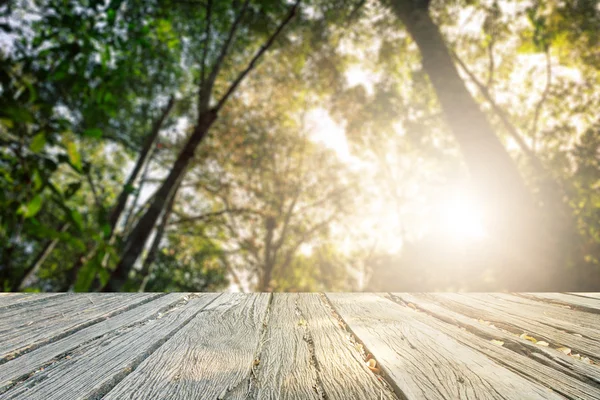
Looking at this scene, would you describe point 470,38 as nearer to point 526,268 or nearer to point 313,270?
point 526,268

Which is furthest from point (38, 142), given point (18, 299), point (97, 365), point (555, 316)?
point (555, 316)

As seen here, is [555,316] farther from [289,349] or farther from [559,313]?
[289,349]

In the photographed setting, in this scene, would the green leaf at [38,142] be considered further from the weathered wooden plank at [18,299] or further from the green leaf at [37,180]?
the weathered wooden plank at [18,299]

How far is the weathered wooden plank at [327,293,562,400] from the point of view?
27.7 inches

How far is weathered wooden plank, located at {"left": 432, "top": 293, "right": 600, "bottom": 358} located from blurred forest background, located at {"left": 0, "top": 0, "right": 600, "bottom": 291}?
2.08 metres

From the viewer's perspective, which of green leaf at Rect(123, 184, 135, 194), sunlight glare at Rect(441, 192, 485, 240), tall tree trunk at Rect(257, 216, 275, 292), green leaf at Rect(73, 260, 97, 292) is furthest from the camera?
sunlight glare at Rect(441, 192, 485, 240)

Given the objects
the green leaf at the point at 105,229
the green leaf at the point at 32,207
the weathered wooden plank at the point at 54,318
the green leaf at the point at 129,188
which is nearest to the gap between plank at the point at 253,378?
the weathered wooden plank at the point at 54,318

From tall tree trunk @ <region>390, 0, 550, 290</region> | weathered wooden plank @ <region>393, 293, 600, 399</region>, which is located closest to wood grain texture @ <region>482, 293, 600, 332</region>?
weathered wooden plank @ <region>393, 293, 600, 399</region>

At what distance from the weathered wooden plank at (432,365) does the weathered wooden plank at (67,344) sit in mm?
840

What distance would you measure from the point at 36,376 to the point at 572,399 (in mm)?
1249

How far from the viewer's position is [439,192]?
19.1m

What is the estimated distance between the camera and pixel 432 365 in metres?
0.83

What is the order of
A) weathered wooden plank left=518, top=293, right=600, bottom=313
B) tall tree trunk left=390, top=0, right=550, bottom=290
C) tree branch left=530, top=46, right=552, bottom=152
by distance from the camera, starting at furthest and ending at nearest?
tree branch left=530, top=46, right=552, bottom=152
tall tree trunk left=390, top=0, right=550, bottom=290
weathered wooden plank left=518, top=293, right=600, bottom=313

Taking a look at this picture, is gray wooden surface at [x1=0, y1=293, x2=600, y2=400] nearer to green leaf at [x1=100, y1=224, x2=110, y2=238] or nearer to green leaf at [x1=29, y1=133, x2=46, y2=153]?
green leaf at [x1=100, y1=224, x2=110, y2=238]
